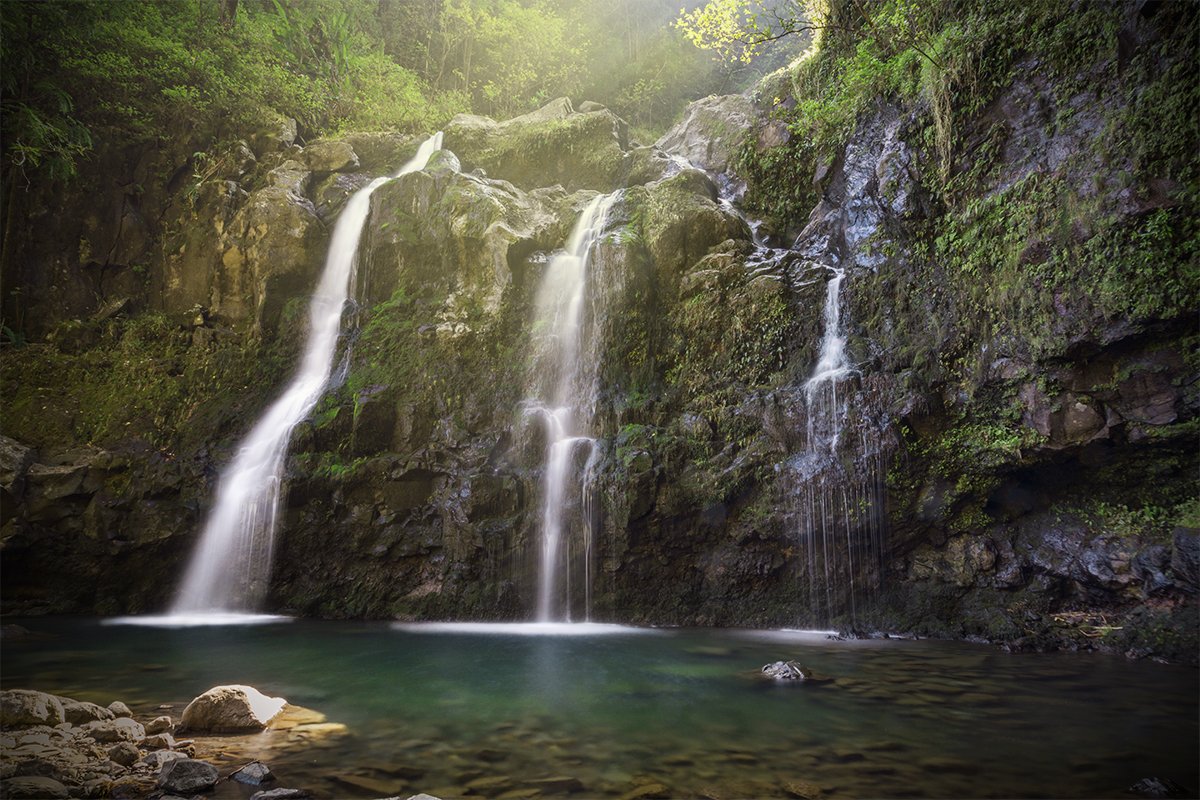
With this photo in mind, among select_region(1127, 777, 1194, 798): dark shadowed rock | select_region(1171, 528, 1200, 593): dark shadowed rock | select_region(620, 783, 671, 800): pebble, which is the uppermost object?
select_region(1171, 528, 1200, 593): dark shadowed rock

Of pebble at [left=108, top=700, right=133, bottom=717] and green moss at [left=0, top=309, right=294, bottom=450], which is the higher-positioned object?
green moss at [left=0, top=309, right=294, bottom=450]

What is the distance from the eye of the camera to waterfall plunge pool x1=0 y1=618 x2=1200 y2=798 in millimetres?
3676

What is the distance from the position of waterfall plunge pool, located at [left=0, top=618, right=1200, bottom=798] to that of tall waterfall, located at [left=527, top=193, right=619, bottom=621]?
1.58m

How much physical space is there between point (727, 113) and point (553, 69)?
11.2m

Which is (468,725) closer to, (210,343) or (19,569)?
(19,569)

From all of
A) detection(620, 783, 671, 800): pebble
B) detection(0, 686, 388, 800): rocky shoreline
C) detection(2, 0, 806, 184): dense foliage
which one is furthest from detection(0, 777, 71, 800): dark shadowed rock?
detection(2, 0, 806, 184): dense foliage

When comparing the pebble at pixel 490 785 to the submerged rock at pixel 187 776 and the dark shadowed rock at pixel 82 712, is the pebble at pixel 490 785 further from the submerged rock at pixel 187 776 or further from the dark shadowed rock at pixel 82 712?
the dark shadowed rock at pixel 82 712

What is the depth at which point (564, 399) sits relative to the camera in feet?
37.6

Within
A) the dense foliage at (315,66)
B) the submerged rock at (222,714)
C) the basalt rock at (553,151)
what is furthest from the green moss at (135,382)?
the submerged rock at (222,714)

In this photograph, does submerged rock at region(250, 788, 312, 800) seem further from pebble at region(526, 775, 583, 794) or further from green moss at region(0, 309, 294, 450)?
green moss at region(0, 309, 294, 450)

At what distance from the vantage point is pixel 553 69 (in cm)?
2586

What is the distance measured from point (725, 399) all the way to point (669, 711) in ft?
19.3

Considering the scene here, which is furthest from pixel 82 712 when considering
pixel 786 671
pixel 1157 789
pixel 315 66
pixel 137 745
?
pixel 315 66

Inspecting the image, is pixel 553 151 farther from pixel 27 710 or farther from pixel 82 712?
pixel 27 710
